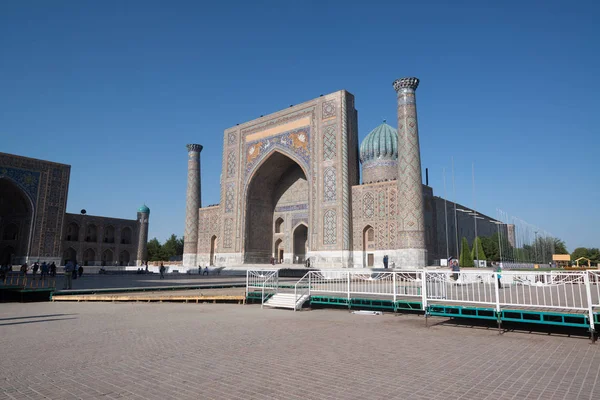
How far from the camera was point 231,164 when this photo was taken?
Result: 28109 millimetres

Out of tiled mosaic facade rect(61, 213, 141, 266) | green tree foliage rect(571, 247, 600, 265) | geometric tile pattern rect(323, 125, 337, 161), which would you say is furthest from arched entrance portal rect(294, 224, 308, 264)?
green tree foliage rect(571, 247, 600, 265)

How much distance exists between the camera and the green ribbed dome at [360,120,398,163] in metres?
26.5

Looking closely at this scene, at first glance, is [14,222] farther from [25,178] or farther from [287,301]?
[287,301]

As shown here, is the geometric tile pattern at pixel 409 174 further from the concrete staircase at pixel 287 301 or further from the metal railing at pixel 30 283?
the metal railing at pixel 30 283

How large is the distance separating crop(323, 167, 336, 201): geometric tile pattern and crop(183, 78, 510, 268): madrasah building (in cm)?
5

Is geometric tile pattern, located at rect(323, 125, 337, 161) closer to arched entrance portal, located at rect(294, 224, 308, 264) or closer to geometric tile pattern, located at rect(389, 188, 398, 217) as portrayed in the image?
Answer: geometric tile pattern, located at rect(389, 188, 398, 217)

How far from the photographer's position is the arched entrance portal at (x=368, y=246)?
66.9 ft

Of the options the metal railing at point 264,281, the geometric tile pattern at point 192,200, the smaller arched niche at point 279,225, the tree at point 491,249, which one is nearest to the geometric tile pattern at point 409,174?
the metal railing at point 264,281

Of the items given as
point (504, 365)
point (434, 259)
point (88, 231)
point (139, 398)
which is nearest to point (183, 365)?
point (139, 398)

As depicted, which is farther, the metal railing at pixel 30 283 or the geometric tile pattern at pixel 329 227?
the geometric tile pattern at pixel 329 227

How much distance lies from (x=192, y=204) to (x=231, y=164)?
4.11 m

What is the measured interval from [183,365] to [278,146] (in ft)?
72.9

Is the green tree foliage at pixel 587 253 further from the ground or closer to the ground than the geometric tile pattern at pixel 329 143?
closer to the ground

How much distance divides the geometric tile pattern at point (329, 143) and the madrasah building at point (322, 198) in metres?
0.06
